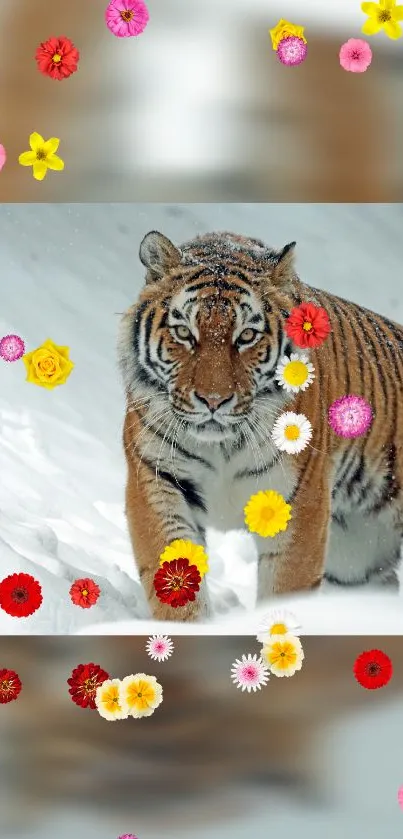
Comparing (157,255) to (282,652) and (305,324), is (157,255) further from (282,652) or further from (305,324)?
(282,652)

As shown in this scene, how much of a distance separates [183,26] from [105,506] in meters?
1.25

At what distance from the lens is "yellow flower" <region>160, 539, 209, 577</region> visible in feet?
6.91

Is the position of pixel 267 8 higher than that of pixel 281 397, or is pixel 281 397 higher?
pixel 267 8

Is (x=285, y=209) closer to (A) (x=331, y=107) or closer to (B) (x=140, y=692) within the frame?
(A) (x=331, y=107)

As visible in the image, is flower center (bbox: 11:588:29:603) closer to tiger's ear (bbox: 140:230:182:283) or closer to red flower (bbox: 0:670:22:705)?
red flower (bbox: 0:670:22:705)

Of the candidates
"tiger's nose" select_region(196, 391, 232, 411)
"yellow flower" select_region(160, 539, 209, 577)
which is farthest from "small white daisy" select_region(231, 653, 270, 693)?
"tiger's nose" select_region(196, 391, 232, 411)

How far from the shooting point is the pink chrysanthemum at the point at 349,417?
2156 mm

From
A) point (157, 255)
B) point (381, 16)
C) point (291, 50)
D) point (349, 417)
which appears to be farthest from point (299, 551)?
point (381, 16)

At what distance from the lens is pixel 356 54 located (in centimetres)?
214

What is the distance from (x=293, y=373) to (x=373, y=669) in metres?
0.78

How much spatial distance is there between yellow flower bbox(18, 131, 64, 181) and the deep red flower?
3.45 feet

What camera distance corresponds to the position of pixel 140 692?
2.11 m

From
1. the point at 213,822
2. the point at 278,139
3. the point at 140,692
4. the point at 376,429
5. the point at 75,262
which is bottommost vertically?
the point at 213,822

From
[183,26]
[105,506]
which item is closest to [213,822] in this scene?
[105,506]
